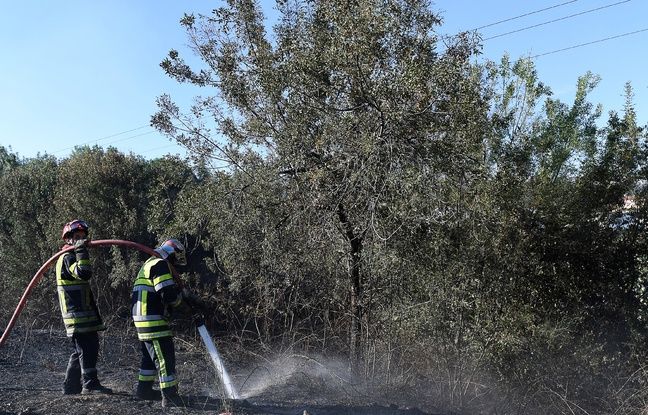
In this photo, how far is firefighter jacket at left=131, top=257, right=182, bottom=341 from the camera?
6.62 metres

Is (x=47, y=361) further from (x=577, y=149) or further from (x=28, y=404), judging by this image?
(x=577, y=149)

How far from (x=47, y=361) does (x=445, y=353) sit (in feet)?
17.2

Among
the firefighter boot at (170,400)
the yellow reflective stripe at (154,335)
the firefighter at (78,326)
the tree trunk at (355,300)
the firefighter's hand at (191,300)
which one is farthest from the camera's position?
the tree trunk at (355,300)

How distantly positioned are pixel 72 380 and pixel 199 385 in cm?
153

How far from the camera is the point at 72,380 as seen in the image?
7121 millimetres

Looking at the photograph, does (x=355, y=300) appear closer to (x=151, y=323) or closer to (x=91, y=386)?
(x=151, y=323)

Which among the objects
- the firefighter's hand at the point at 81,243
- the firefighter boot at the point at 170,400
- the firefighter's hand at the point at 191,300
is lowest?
the firefighter boot at the point at 170,400

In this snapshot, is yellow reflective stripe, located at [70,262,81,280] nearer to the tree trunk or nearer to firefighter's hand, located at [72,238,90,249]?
firefighter's hand, located at [72,238,90,249]

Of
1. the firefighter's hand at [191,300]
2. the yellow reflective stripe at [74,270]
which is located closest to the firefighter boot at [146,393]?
the firefighter's hand at [191,300]

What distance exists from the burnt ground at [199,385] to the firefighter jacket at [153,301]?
0.71 m

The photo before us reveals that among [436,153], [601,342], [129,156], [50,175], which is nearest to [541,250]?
[601,342]

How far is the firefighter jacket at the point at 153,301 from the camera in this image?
21.7 ft

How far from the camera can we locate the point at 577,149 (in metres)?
10.4

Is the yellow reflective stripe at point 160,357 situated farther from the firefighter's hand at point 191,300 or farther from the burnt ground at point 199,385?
the firefighter's hand at point 191,300
